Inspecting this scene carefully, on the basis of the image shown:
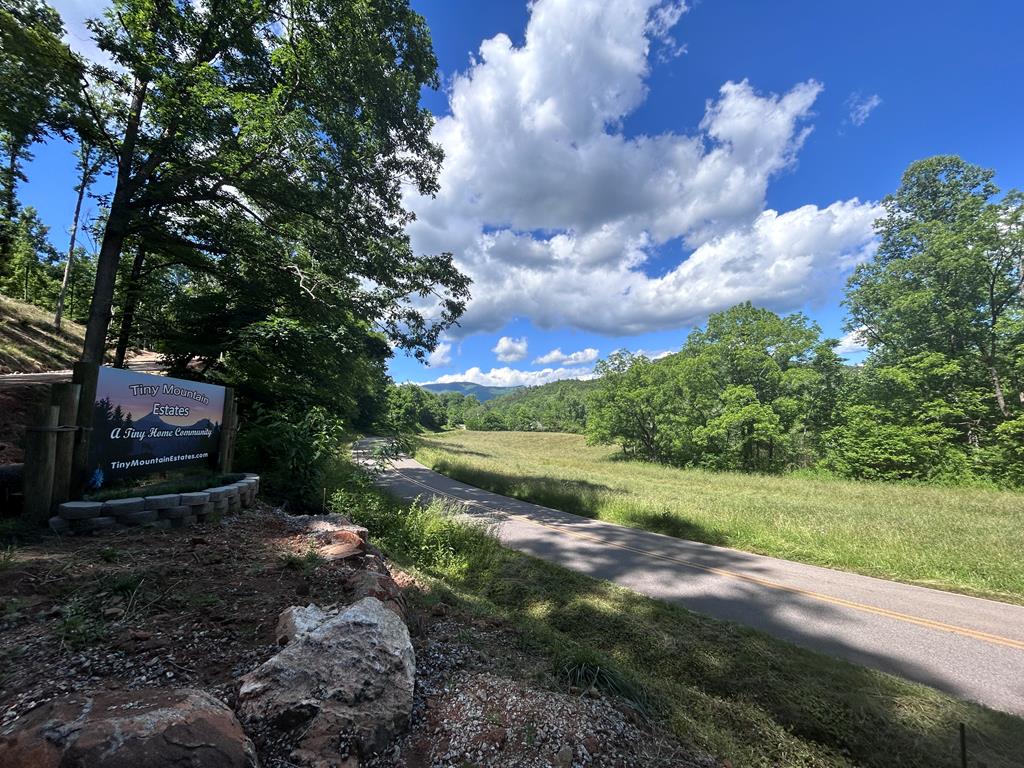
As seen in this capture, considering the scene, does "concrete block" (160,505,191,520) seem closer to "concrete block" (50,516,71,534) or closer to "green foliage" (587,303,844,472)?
"concrete block" (50,516,71,534)

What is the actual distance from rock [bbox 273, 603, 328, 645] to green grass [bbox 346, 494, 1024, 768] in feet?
6.16

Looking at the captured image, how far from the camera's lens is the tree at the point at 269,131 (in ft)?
27.2

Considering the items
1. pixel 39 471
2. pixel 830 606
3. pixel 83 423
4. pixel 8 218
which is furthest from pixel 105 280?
pixel 8 218

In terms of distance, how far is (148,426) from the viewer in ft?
17.9

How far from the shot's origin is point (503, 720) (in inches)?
106

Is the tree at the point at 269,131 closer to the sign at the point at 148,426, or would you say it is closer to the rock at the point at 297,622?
the sign at the point at 148,426

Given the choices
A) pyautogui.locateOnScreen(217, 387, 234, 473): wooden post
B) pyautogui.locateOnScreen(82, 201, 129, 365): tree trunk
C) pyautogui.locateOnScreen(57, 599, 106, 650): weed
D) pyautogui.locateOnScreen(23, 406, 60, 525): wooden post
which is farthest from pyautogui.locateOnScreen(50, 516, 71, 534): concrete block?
pyautogui.locateOnScreen(82, 201, 129, 365): tree trunk

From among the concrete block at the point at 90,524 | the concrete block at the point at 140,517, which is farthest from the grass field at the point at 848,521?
the concrete block at the point at 90,524

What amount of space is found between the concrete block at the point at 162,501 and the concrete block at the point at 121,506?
0.20 ft

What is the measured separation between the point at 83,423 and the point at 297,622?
3965 millimetres

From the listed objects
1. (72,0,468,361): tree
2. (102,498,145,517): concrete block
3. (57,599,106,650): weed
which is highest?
(72,0,468,361): tree

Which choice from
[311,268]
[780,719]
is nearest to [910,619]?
[780,719]

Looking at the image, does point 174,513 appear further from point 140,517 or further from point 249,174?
point 249,174

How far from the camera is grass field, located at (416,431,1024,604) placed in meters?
8.21
